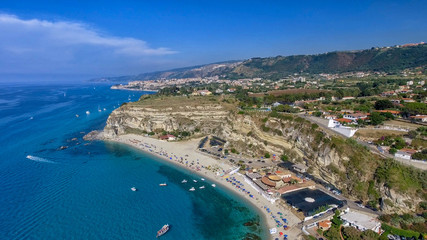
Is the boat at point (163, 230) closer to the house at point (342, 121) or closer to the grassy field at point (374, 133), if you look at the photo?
the grassy field at point (374, 133)

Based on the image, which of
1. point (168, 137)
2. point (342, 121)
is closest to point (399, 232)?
point (342, 121)

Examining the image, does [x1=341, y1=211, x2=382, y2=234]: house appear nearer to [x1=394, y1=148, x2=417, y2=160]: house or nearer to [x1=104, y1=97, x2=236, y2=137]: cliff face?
[x1=394, y1=148, x2=417, y2=160]: house

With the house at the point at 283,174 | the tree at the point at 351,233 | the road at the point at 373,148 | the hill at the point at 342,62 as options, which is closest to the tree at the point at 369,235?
the tree at the point at 351,233

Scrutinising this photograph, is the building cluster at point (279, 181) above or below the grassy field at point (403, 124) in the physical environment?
below

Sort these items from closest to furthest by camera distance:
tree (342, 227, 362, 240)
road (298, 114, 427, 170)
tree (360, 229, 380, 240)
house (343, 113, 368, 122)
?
tree (360, 229, 380, 240), tree (342, 227, 362, 240), road (298, 114, 427, 170), house (343, 113, 368, 122)

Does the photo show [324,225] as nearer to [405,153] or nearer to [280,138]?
[405,153]

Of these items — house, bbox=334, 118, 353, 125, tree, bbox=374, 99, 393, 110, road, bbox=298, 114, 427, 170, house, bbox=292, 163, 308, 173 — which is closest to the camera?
road, bbox=298, 114, 427, 170

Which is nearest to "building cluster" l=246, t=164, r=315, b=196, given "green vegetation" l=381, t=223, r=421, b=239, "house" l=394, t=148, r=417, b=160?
"green vegetation" l=381, t=223, r=421, b=239
